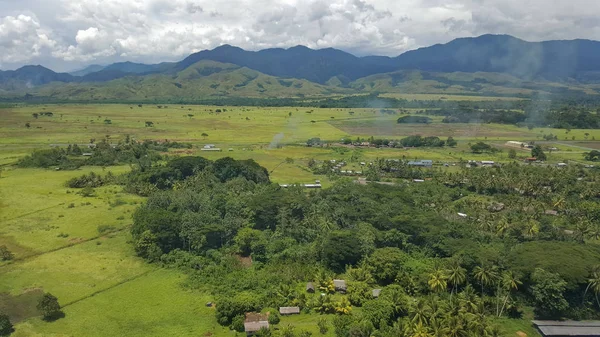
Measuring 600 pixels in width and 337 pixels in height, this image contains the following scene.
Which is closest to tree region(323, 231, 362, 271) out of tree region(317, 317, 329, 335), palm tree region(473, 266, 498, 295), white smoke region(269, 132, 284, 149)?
tree region(317, 317, 329, 335)

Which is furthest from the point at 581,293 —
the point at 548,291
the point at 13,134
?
the point at 13,134

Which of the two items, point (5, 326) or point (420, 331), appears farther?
point (5, 326)

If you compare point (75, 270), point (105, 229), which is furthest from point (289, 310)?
point (105, 229)

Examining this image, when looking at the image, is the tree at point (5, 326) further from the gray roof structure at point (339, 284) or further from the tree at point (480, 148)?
the tree at point (480, 148)

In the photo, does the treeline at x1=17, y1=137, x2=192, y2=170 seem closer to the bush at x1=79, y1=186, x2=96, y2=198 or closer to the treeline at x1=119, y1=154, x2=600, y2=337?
the bush at x1=79, y1=186, x2=96, y2=198

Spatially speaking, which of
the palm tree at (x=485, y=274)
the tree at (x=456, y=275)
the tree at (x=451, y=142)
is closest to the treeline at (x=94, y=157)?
the tree at (x=456, y=275)

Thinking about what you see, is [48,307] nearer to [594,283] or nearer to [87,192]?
[87,192]

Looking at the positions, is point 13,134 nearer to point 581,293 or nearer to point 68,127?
point 68,127
